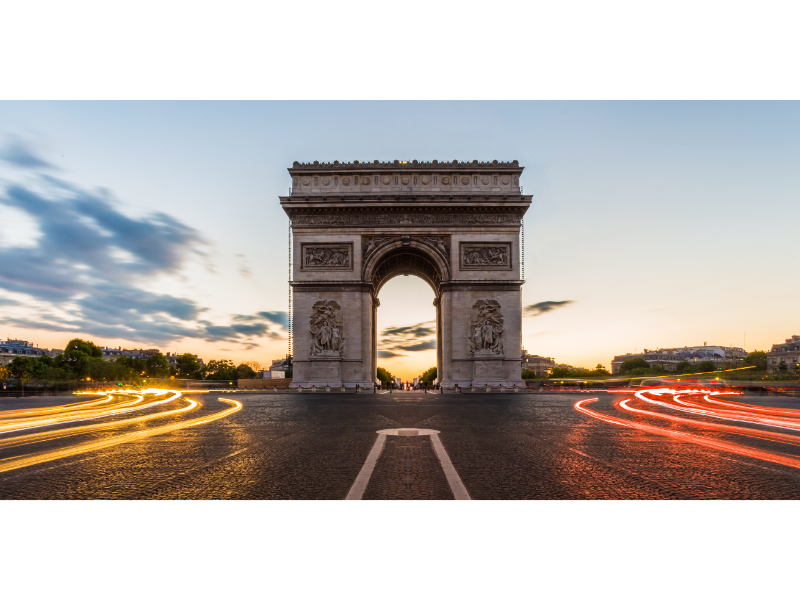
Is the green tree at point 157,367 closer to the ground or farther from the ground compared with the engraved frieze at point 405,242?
closer to the ground

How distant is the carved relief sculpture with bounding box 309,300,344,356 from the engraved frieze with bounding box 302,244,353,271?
262 centimetres

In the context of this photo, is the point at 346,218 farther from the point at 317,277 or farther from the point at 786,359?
the point at 786,359

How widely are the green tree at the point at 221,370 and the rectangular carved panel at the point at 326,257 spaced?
66.6 meters

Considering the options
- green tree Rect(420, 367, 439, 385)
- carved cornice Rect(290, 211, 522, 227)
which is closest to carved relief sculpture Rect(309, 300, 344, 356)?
carved cornice Rect(290, 211, 522, 227)

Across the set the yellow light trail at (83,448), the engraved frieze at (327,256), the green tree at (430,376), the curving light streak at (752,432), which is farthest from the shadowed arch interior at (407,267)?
the green tree at (430,376)

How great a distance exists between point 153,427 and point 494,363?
27.5 m

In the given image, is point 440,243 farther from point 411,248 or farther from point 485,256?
point 485,256

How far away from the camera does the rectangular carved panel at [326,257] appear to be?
35531 mm

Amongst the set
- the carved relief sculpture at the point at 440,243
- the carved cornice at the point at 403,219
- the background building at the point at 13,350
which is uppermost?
the carved cornice at the point at 403,219

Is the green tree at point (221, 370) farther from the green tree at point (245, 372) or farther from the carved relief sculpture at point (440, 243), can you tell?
the carved relief sculpture at point (440, 243)

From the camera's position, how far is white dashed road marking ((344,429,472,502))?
3.88 m

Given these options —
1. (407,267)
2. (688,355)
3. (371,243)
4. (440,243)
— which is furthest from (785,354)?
(371,243)
